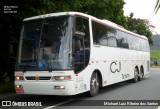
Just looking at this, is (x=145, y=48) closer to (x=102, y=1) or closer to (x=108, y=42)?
(x=102, y=1)

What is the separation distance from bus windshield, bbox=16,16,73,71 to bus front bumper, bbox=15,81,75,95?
0.49 meters

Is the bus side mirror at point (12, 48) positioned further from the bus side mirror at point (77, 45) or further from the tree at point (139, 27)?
the tree at point (139, 27)

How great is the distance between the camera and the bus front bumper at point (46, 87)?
31.4ft

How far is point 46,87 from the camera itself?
385 inches

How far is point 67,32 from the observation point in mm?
10047

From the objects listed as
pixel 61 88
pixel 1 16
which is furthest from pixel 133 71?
pixel 61 88

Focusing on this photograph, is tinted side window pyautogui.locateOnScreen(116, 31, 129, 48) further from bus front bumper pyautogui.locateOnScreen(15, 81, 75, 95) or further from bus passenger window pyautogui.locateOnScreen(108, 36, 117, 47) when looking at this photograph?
bus front bumper pyautogui.locateOnScreen(15, 81, 75, 95)

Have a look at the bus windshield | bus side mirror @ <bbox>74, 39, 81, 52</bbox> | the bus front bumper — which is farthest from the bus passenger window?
the bus front bumper

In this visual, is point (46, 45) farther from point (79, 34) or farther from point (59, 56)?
point (79, 34)

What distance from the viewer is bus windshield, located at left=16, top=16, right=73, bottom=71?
32.4 feet

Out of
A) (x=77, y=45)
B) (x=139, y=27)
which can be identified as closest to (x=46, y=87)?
(x=77, y=45)

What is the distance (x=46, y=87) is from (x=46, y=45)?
1.42 meters

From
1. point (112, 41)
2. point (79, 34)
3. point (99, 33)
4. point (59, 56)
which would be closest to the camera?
point (59, 56)

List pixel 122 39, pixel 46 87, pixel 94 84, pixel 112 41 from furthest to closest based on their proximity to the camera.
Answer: pixel 122 39 < pixel 112 41 < pixel 94 84 < pixel 46 87
